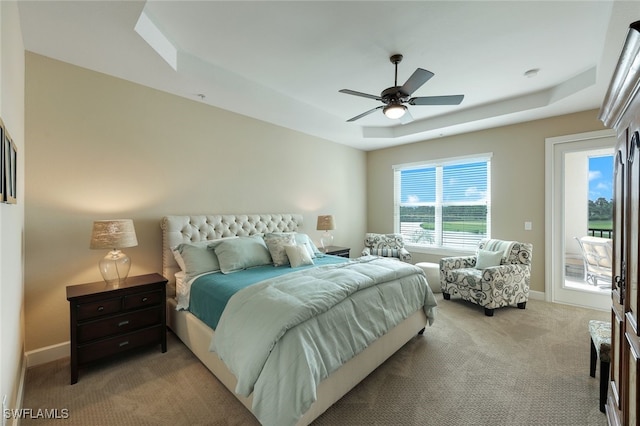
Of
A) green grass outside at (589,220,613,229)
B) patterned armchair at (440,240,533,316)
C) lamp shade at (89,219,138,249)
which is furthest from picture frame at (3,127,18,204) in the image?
green grass outside at (589,220,613,229)

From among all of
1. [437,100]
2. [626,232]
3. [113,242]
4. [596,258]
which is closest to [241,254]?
[113,242]

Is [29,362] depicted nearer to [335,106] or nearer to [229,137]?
[229,137]

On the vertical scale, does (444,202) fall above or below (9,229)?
above

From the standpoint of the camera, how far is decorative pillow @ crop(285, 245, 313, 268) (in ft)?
10.6

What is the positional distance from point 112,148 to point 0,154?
1769mm

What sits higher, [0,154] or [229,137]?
[229,137]

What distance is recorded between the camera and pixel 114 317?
8.04 feet

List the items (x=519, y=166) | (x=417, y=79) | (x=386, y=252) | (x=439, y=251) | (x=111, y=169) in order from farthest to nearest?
(x=439, y=251) → (x=386, y=252) → (x=519, y=166) → (x=111, y=169) → (x=417, y=79)

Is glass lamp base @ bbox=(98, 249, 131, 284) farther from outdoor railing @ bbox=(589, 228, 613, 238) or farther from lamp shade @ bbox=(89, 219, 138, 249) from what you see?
outdoor railing @ bbox=(589, 228, 613, 238)

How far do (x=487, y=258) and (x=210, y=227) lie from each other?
404cm

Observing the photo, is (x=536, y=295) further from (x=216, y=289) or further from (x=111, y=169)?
(x=111, y=169)

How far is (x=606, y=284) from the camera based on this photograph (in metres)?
3.96

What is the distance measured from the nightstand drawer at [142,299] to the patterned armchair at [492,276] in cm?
385

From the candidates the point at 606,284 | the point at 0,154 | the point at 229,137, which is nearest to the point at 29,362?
the point at 0,154
